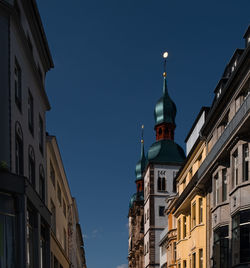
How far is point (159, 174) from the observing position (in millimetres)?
83438

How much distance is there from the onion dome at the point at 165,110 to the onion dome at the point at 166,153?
14.5 ft

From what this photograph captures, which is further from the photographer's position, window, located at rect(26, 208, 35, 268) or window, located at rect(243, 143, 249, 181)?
window, located at rect(243, 143, 249, 181)

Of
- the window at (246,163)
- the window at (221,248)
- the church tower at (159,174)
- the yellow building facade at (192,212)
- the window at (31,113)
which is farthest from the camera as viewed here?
the church tower at (159,174)

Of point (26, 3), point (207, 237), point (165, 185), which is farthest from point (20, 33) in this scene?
point (165, 185)

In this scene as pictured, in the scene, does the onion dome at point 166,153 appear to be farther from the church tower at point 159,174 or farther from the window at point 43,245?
the window at point 43,245

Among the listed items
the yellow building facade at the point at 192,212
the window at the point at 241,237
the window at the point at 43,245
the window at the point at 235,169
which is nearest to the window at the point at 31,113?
the window at the point at 43,245

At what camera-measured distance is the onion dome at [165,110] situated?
294 feet

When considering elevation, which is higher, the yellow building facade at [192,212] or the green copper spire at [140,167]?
the green copper spire at [140,167]

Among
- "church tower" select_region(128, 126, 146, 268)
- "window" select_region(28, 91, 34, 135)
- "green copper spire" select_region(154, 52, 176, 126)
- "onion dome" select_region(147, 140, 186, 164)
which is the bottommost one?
"church tower" select_region(128, 126, 146, 268)

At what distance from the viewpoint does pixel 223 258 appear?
89.4 ft

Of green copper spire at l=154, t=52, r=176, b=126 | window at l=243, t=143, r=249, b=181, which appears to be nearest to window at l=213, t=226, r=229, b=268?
window at l=243, t=143, r=249, b=181

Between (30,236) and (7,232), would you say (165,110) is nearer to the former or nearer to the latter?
(30,236)

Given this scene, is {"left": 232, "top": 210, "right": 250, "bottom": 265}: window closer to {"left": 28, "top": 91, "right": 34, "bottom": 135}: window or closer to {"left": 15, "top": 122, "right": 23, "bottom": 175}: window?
{"left": 15, "top": 122, "right": 23, "bottom": 175}: window

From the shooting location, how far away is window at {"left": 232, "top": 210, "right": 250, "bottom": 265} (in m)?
23.1
